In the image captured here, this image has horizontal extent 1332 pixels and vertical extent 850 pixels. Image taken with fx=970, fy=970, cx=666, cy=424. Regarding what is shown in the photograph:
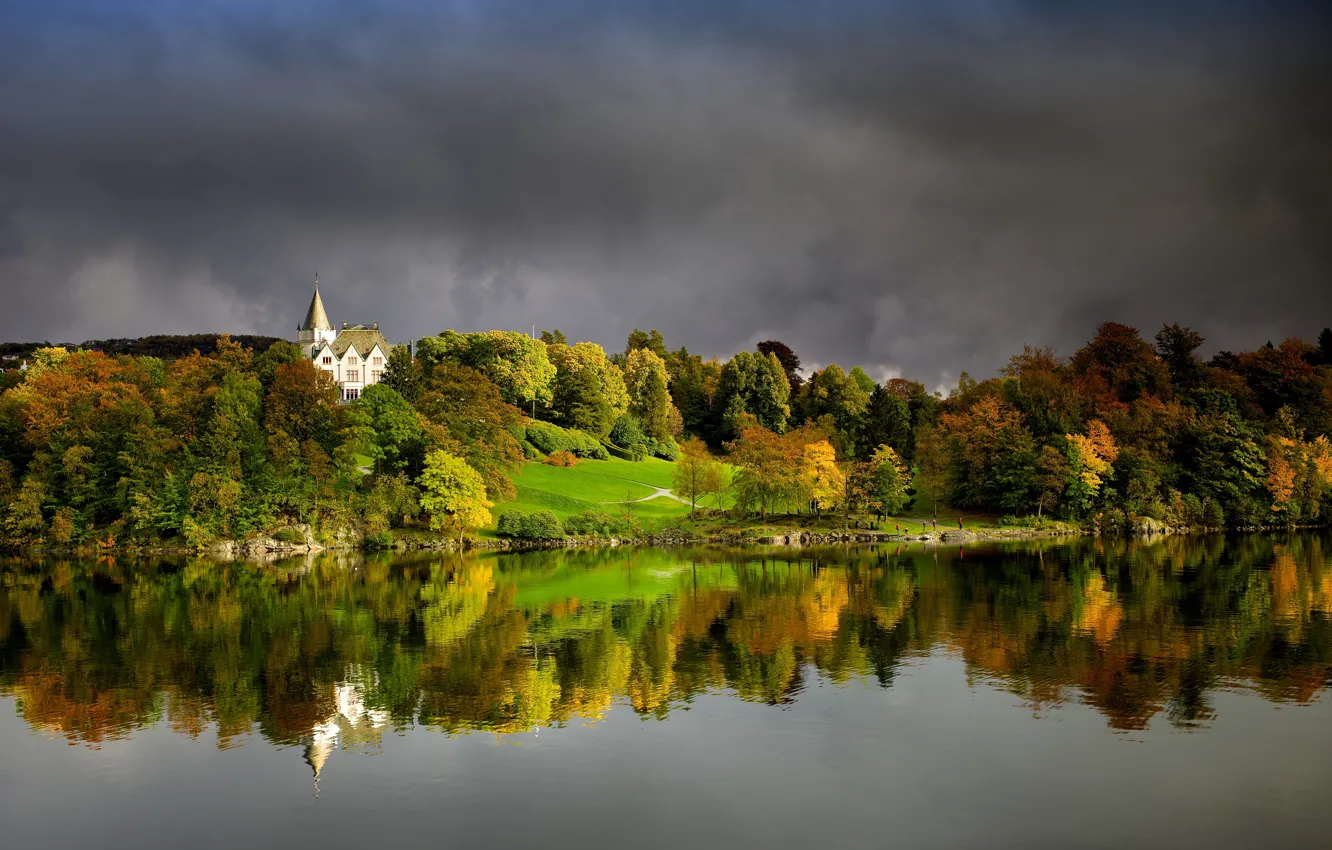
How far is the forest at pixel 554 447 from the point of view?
200ft

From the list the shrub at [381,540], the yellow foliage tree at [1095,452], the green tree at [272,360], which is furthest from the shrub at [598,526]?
the yellow foliage tree at [1095,452]

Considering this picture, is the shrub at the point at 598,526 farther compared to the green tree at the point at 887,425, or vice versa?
the green tree at the point at 887,425

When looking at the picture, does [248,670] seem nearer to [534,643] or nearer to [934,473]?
[534,643]

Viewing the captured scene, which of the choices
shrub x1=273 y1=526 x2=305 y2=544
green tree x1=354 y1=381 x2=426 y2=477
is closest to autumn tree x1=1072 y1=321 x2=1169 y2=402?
green tree x1=354 y1=381 x2=426 y2=477

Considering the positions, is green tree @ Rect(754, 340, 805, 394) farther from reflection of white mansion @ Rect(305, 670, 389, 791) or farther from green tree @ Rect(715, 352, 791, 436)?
reflection of white mansion @ Rect(305, 670, 389, 791)

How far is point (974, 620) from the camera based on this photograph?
109 ft

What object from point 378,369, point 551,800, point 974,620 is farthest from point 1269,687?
point 378,369

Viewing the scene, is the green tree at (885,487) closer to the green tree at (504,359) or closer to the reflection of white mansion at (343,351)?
the green tree at (504,359)

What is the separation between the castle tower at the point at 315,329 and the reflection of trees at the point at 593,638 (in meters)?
66.2

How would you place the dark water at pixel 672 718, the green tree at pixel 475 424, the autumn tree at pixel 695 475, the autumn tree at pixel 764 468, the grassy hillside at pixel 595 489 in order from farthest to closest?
the grassy hillside at pixel 595 489 < the autumn tree at pixel 695 475 < the autumn tree at pixel 764 468 < the green tree at pixel 475 424 < the dark water at pixel 672 718

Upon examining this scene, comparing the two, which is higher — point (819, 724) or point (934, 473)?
point (934, 473)

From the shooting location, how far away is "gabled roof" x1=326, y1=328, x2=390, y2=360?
114938mm

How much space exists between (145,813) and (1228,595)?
37.8m

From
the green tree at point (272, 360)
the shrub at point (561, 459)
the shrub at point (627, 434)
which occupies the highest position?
the green tree at point (272, 360)
